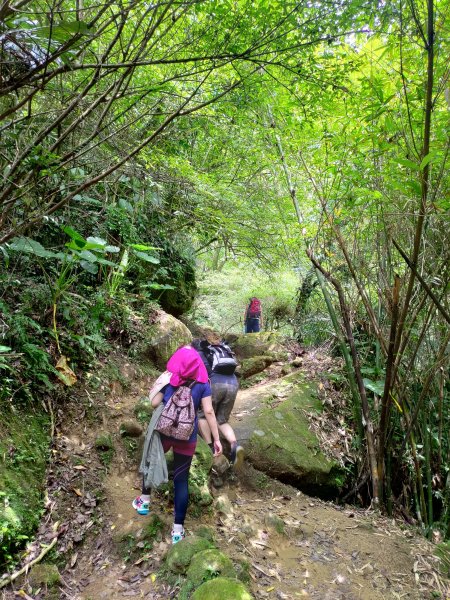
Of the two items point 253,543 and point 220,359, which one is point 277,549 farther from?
point 220,359

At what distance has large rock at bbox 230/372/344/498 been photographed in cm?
511

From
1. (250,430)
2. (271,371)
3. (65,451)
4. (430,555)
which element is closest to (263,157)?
(271,371)

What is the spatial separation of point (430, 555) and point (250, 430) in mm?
2483

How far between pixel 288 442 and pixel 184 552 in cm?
263

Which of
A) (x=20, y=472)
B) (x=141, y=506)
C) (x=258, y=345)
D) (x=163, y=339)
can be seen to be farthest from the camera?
(x=258, y=345)

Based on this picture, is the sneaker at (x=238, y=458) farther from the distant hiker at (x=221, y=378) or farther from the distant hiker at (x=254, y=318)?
the distant hiker at (x=254, y=318)

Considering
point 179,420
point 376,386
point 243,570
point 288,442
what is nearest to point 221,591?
point 243,570

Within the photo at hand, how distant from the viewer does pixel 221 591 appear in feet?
8.36

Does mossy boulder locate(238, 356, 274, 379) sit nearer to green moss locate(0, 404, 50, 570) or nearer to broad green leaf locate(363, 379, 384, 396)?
broad green leaf locate(363, 379, 384, 396)

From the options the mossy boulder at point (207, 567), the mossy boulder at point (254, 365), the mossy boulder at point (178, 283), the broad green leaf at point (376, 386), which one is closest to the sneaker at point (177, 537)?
the mossy boulder at point (207, 567)

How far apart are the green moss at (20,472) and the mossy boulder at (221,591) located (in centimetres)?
139

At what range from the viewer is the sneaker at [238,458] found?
4758mm

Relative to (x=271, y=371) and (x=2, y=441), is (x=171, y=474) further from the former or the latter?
(x=271, y=371)

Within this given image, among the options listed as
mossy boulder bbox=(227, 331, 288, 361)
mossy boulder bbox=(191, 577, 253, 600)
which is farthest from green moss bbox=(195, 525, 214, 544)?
mossy boulder bbox=(227, 331, 288, 361)
